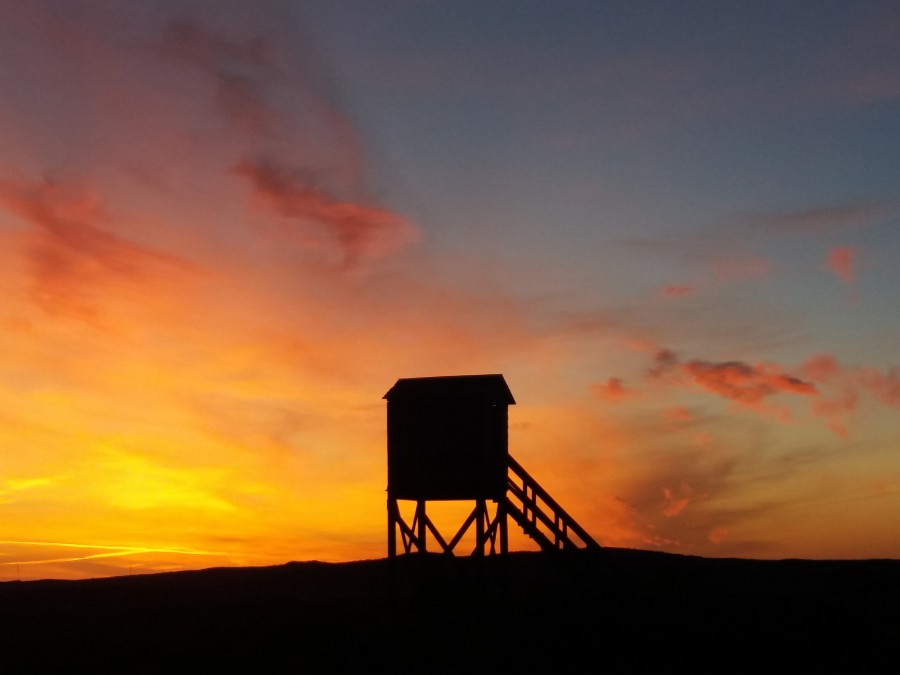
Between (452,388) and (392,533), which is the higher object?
(452,388)

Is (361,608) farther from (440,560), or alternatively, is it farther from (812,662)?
(812,662)

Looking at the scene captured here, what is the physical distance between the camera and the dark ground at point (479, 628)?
24766 millimetres

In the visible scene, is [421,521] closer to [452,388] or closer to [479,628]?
[452,388]

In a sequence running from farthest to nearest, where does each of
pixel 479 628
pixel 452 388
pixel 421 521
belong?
1. pixel 421 521
2. pixel 452 388
3. pixel 479 628

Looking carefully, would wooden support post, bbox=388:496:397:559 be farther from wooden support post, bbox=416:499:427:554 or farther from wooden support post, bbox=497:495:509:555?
wooden support post, bbox=497:495:509:555

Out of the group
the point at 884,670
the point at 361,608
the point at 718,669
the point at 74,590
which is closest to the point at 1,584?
the point at 74,590

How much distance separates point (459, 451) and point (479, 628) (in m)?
6.19

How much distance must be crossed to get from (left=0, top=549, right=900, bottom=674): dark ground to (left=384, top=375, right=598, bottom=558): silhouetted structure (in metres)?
2.04

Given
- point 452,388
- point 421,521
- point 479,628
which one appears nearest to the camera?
point 479,628

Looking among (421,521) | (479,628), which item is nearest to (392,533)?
(421,521)

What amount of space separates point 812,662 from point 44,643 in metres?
21.1

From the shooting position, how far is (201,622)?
98.4ft

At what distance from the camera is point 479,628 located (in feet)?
94.1

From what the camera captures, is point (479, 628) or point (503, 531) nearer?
point (479, 628)
